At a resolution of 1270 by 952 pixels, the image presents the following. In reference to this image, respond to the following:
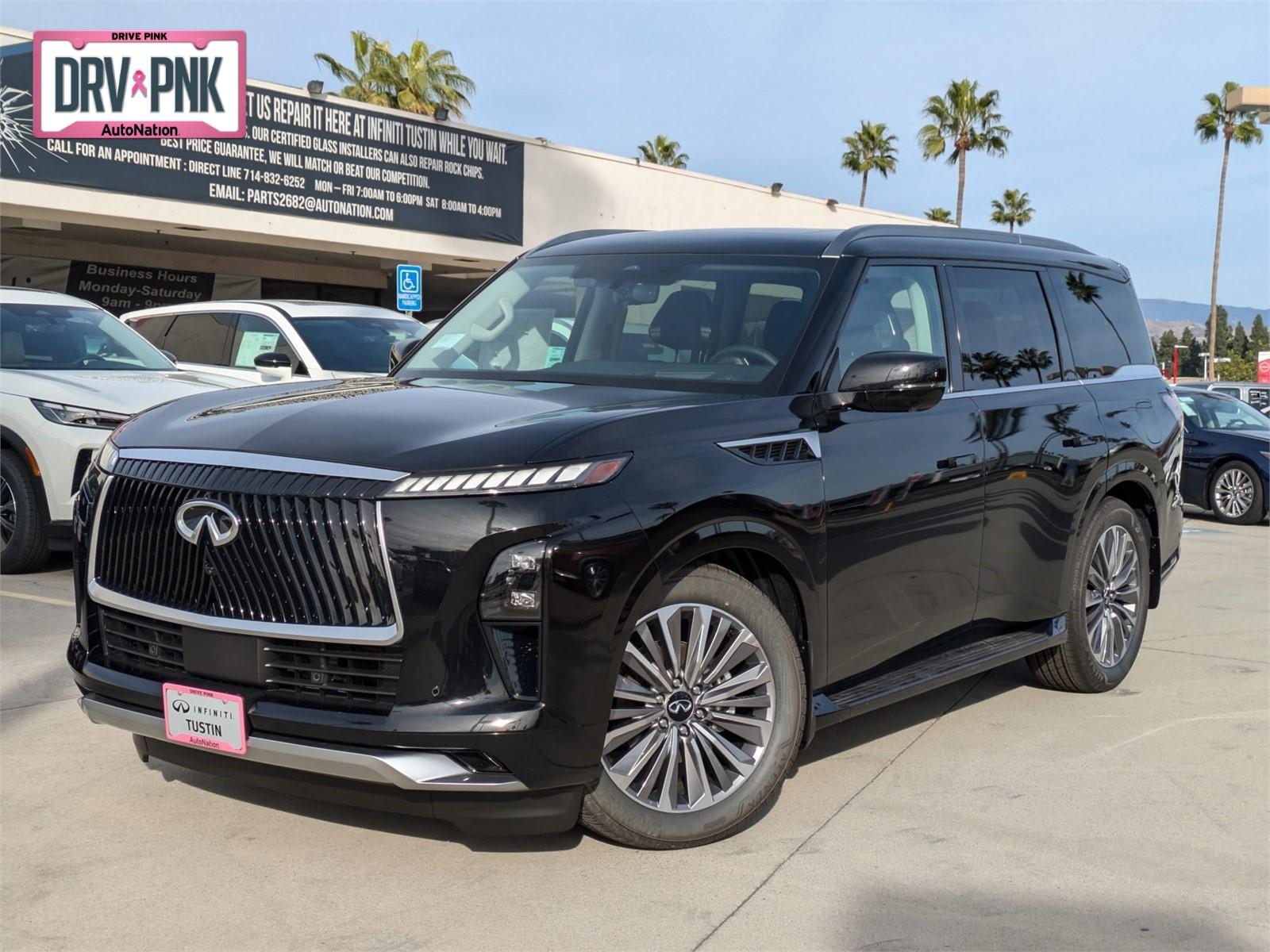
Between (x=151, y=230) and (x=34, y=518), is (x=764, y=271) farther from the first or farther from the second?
(x=151, y=230)

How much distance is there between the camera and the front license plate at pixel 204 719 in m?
3.76

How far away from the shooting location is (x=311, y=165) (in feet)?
76.3

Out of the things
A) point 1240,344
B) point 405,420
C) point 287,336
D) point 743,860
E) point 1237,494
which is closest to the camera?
point 405,420

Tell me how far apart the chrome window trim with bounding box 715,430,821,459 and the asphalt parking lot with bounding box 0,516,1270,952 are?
123cm

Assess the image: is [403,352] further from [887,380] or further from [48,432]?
[48,432]

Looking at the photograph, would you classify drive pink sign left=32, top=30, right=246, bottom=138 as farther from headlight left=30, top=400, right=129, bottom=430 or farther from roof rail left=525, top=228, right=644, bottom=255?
roof rail left=525, top=228, right=644, bottom=255

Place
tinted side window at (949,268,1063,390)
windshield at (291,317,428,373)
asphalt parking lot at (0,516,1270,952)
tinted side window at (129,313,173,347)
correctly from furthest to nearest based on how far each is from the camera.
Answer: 1. tinted side window at (129,313,173,347)
2. windshield at (291,317,428,373)
3. tinted side window at (949,268,1063,390)
4. asphalt parking lot at (0,516,1270,952)

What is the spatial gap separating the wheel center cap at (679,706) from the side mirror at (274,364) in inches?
269

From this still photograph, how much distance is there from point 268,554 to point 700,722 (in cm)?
137

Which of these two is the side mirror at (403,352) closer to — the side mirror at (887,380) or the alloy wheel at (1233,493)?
the side mirror at (887,380)

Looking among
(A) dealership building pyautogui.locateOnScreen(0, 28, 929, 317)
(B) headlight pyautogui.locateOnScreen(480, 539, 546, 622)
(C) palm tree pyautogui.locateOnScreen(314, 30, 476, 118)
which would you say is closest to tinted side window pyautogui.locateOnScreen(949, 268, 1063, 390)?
(B) headlight pyautogui.locateOnScreen(480, 539, 546, 622)

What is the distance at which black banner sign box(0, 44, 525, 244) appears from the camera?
2009 centimetres

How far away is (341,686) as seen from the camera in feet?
12.2

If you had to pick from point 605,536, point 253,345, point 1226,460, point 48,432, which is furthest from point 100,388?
Answer: point 1226,460
